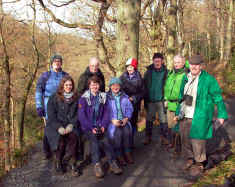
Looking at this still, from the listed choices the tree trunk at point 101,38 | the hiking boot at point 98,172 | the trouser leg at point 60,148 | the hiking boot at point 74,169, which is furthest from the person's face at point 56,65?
the tree trunk at point 101,38

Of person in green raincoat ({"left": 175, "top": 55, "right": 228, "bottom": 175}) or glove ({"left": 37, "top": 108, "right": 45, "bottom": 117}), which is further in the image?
glove ({"left": 37, "top": 108, "right": 45, "bottom": 117})

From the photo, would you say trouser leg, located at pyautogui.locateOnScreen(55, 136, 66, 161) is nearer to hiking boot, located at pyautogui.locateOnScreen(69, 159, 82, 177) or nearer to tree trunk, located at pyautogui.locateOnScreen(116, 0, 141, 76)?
hiking boot, located at pyautogui.locateOnScreen(69, 159, 82, 177)

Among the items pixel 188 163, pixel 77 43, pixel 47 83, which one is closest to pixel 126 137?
pixel 188 163

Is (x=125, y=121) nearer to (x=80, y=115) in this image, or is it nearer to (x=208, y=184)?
(x=80, y=115)

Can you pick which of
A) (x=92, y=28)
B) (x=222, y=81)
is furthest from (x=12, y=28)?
(x=222, y=81)

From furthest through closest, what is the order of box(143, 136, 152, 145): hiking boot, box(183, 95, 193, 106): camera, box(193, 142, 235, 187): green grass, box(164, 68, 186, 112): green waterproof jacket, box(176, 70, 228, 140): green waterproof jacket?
box(143, 136, 152, 145): hiking boot, box(164, 68, 186, 112): green waterproof jacket, box(183, 95, 193, 106): camera, box(176, 70, 228, 140): green waterproof jacket, box(193, 142, 235, 187): green grass

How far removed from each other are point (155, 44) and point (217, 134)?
5850 millimetres

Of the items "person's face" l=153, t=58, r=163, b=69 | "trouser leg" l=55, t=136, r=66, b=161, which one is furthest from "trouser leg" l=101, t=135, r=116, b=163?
"person's face" l=153, t=58, r=163, b=69

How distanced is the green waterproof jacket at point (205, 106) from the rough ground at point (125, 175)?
84cm

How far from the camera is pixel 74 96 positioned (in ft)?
14.4

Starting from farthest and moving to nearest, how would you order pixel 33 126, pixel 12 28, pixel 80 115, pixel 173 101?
pixel 33 126
pixel 12 28
pixel 173 101
pixel 80 115

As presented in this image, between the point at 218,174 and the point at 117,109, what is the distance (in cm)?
204

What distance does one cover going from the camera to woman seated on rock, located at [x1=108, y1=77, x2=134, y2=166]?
4.42 m

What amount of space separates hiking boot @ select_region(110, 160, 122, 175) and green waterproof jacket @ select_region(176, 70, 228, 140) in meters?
1.38
